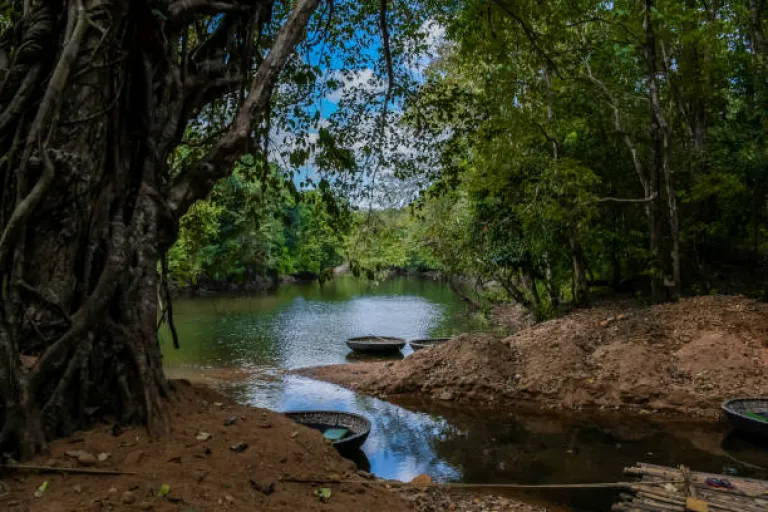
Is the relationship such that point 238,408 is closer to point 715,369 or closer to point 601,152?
point 715,369

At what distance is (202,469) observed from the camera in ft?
11.3

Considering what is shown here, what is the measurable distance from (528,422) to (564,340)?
2680 mm

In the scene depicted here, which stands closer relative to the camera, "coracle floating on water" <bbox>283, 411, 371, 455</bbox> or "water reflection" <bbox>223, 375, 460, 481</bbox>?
"coracle floating on water" <bbox>283, 411, 371, 455</bbox>

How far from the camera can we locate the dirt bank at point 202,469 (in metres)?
3.00

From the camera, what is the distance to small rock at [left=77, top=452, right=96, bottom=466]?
3.21 m

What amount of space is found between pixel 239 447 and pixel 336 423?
4614mm

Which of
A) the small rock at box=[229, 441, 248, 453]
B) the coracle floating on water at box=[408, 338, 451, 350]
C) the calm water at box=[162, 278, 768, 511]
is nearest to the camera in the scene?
the small rock at box=[229, 441, 248, 453]

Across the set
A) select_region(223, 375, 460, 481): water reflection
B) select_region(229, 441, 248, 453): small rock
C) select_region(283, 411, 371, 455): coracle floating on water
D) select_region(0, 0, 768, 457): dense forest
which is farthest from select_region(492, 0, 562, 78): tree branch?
select_region(223, 375, 460, 481): water reflection

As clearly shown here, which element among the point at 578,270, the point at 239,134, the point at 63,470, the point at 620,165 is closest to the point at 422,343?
the point at 578,270

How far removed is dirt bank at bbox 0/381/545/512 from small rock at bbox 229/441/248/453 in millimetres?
22

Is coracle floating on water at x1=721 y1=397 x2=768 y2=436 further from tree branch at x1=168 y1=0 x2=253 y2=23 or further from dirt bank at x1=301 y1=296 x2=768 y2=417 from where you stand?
tree branch at x1=168 y1=0 x2=253 y2=23

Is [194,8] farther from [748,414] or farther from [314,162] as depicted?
[748,414]

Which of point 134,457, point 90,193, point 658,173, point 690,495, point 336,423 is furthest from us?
point 658,173

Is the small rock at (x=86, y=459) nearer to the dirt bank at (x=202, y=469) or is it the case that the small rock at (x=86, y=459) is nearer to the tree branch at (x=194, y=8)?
the dirt bank at (x=202, y=469)
